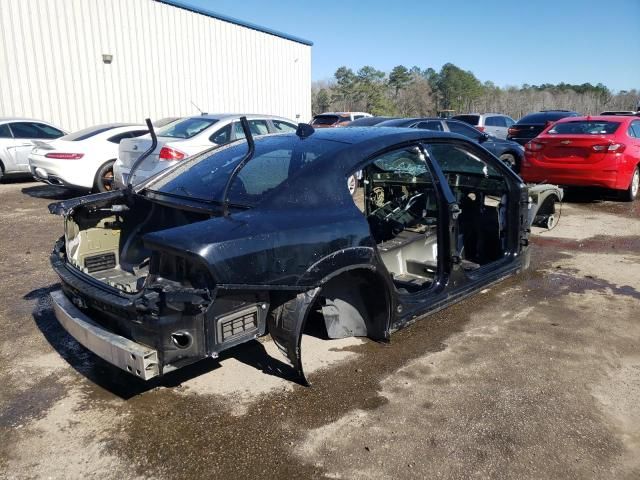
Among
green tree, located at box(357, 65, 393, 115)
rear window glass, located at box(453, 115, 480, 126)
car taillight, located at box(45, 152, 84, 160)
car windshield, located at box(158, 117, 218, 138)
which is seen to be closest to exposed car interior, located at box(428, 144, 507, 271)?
car windshield, located at box(158, 117, 218, 138)

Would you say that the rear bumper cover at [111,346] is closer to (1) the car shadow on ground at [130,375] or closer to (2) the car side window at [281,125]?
(1) the car shadow on ground at [130,375]

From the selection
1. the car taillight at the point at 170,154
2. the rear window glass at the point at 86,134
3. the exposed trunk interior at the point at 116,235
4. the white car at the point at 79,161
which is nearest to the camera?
the exposed trunk interior at the point at 116,235

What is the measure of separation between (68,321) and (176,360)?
2.81ft

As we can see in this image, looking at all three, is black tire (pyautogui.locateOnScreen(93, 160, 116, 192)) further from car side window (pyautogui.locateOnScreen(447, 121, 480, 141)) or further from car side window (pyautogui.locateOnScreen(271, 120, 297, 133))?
car side window (pyautogui.locateOnScreen(447, 121, 480, 141))

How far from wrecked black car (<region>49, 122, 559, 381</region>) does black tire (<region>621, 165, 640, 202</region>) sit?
18.4ft

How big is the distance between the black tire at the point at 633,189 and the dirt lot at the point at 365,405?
5.71 meters

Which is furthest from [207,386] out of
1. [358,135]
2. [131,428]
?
[358,135]

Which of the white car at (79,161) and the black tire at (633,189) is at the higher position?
the white car at (79,161)

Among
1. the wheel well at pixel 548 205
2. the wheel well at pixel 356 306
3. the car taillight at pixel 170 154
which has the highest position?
the car taillight at pixel 170 154

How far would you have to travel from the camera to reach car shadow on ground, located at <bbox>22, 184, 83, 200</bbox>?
34.7ft

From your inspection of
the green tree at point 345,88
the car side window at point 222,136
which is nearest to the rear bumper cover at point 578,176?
the car side window at point 222,136

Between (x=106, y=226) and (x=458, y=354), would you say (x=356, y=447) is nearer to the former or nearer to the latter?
(x=458, y=354)

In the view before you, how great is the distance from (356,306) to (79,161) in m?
8.01

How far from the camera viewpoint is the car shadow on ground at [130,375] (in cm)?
323
